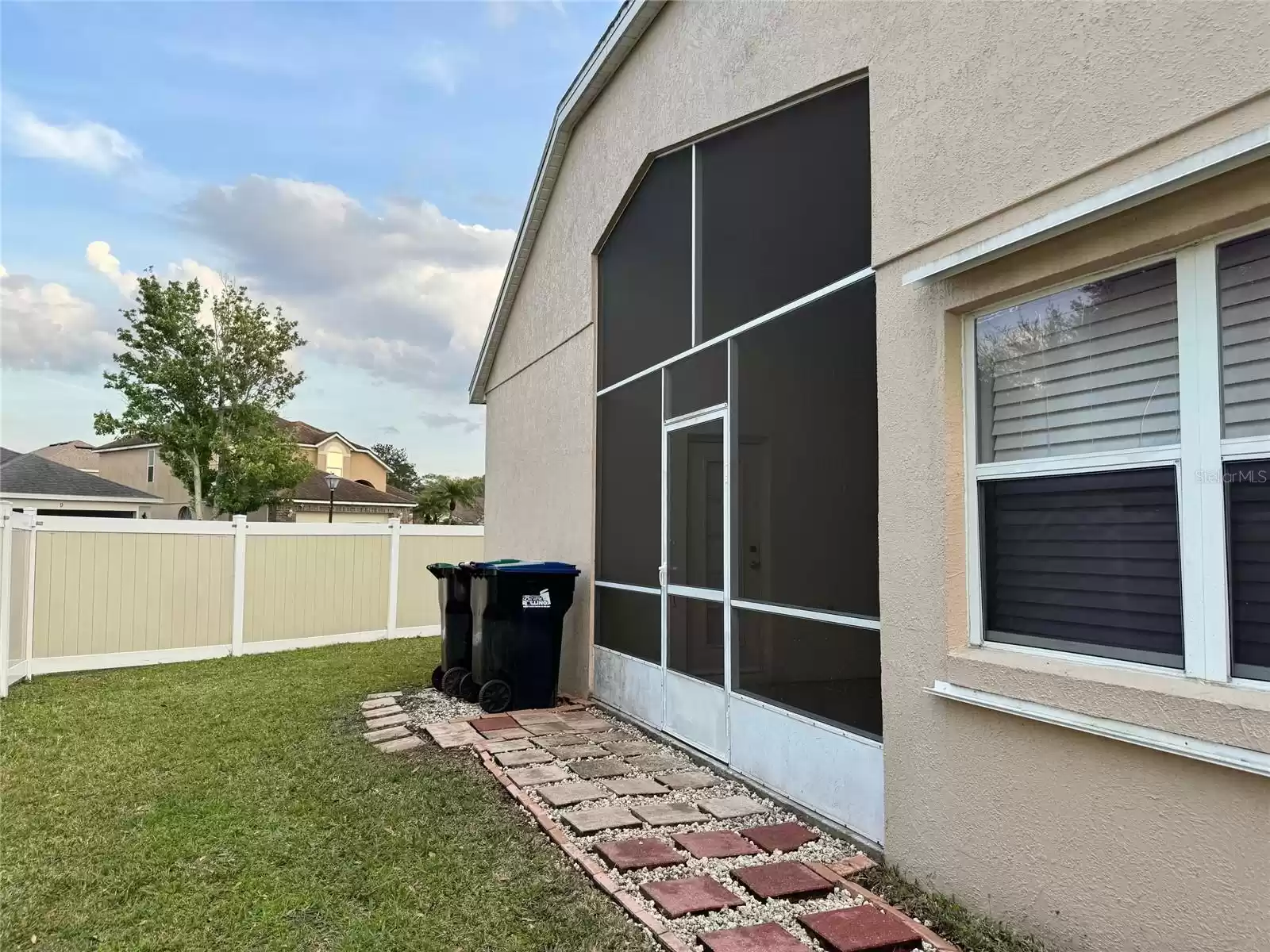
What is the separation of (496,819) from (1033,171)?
13.2ft

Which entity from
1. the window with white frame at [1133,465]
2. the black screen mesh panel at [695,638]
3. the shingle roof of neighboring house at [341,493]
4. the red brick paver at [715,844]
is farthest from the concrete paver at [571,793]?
the shingle roof of neighboring house at [341,493]

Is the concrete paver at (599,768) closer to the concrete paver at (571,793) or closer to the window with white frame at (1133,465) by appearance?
the concrete paver at (571,793)

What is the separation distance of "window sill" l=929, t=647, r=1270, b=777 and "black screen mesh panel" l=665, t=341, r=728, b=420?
271cm

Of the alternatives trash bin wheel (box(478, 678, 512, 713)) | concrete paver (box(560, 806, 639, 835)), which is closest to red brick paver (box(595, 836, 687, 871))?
concrete paver (box(560, 806, 639, 835))

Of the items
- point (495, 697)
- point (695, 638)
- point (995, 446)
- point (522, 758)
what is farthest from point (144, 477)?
point (995, 446)

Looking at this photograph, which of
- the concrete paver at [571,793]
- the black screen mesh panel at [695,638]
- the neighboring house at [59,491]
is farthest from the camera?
the neighboring house at [59,491]

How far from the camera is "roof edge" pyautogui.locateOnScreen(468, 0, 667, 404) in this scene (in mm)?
6523

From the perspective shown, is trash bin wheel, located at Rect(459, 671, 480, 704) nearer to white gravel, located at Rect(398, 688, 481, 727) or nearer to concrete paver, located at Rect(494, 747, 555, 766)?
white gravel, located at Rect(398, 688, 481, 727)

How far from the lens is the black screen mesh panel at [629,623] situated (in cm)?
630

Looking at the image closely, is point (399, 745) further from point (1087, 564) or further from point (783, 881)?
point (1087, 564)

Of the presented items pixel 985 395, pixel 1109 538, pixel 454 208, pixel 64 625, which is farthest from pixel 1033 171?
pixel 454 208

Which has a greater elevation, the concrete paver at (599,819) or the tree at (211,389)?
the tree at (211,389)

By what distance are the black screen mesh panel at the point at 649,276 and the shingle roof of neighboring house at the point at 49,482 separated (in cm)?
2405

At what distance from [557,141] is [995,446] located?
661 centimetres
